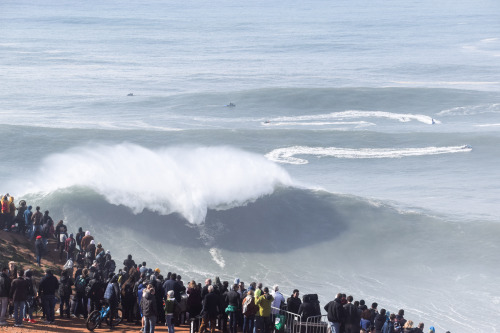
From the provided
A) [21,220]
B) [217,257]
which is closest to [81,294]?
[21,220]

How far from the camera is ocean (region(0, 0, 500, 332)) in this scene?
2502 centimetres

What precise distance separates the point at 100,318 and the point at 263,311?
3.28 meters

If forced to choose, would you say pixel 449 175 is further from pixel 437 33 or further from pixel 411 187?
pixel 437 33

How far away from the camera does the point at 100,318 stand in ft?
48.4

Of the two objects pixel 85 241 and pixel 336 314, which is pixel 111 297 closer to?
pixel 336 314

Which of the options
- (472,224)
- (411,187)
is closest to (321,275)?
(472,224)

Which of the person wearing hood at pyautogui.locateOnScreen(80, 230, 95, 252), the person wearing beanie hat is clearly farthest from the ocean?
the person wearing beanie hat

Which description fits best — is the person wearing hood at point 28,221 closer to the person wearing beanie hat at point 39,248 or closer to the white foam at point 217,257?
the person wearing beanie hat at point 39,248

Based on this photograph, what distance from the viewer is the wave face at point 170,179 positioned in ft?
92.2

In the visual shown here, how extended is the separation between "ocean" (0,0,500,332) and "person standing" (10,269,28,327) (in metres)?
8.93

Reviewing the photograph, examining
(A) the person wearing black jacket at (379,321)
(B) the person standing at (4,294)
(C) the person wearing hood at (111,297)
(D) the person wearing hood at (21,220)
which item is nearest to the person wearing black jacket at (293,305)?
(A) the person wearing black jacket at (379,321)

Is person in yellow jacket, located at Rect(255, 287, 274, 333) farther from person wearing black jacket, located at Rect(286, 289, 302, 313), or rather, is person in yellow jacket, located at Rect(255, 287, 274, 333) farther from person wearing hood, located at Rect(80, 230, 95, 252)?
person wearing hood, located at Rect(80, 230, 95, 252)

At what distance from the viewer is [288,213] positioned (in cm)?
2953

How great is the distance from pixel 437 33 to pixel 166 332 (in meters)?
137
